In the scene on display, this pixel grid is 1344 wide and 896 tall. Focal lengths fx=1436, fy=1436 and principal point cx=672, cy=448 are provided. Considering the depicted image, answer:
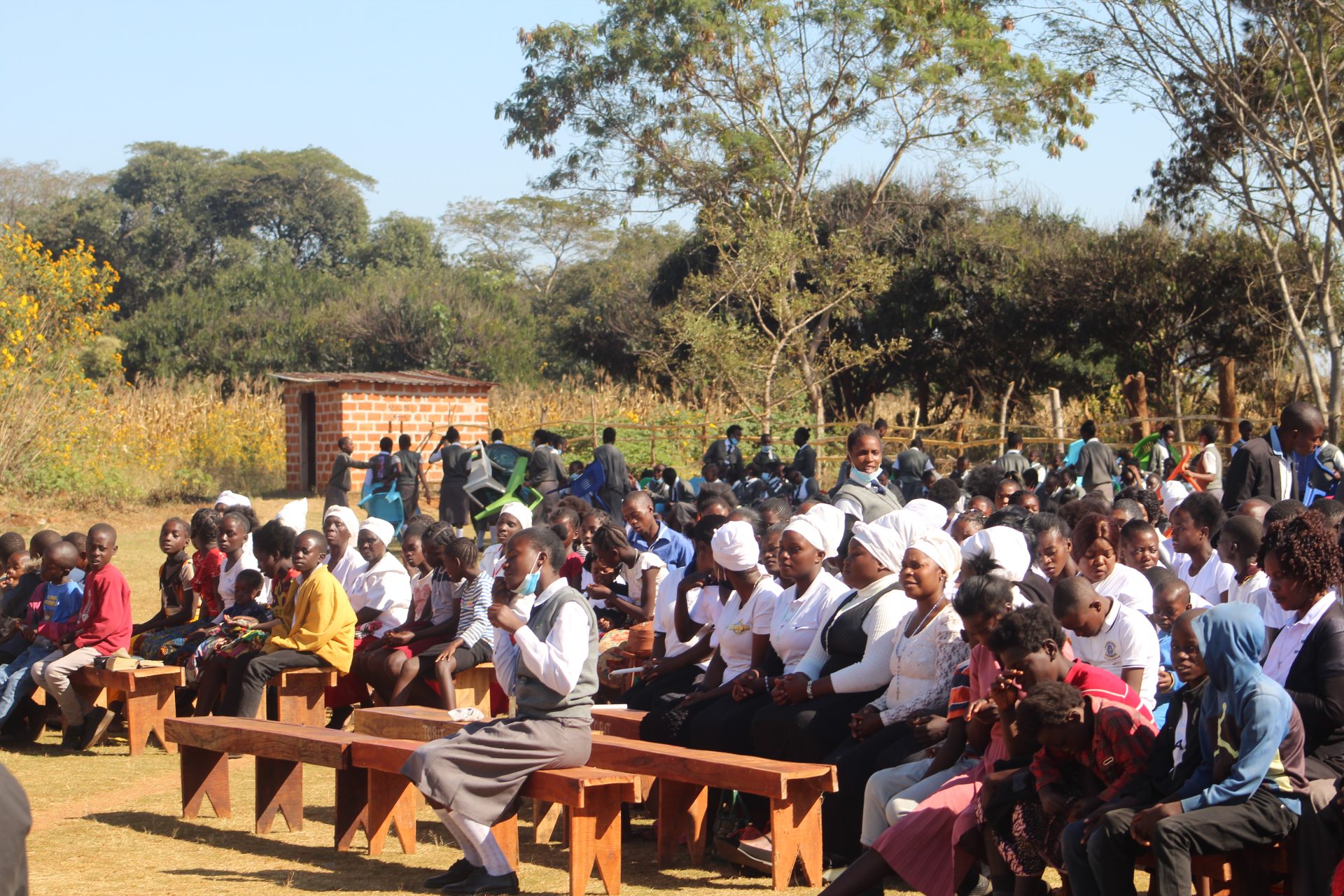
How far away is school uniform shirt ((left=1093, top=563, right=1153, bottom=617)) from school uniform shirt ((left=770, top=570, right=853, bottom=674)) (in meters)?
1.10

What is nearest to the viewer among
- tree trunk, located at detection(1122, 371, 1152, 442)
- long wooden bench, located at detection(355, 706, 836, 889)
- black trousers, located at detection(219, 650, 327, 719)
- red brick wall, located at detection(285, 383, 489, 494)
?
long wooden bench, located at detection(355, 706, 836, 889)

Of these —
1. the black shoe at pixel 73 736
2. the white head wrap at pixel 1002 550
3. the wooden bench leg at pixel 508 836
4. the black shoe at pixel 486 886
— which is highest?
the white head wrap at pixel 1002 550

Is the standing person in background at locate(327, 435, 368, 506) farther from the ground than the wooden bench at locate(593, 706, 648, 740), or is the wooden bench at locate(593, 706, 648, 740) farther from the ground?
the standing person in background at locate(327, 435, 368, 506)

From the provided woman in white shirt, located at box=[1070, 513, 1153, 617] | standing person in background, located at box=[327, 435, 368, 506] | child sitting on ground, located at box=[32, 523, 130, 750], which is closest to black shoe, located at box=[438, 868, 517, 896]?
woman in white shirt, located at box=[1070, 513, 1153, 617]

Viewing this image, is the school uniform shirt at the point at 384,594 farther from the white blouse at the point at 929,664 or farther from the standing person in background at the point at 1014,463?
the standing person in background at the point at 1014,463

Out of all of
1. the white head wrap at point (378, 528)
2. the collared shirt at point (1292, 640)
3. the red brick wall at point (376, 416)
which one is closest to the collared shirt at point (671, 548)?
the white head wrap at point (378, 528)

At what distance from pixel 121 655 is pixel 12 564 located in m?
1.70

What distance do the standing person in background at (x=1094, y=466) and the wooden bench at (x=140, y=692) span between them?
821 centimetres

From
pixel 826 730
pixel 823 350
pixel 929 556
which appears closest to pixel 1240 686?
pixel 929 556

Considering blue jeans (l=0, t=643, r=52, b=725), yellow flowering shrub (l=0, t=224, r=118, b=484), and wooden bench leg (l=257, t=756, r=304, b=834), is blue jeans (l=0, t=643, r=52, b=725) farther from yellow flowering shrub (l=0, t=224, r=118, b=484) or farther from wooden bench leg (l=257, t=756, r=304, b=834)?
yellow flowering shrub (l=0, t=224, r=118, b=484)

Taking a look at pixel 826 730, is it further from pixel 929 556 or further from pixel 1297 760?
pixel 1297 760

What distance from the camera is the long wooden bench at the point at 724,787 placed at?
5465mm

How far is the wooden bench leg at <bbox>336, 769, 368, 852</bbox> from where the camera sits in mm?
6488

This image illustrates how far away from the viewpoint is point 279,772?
22.6 feet
